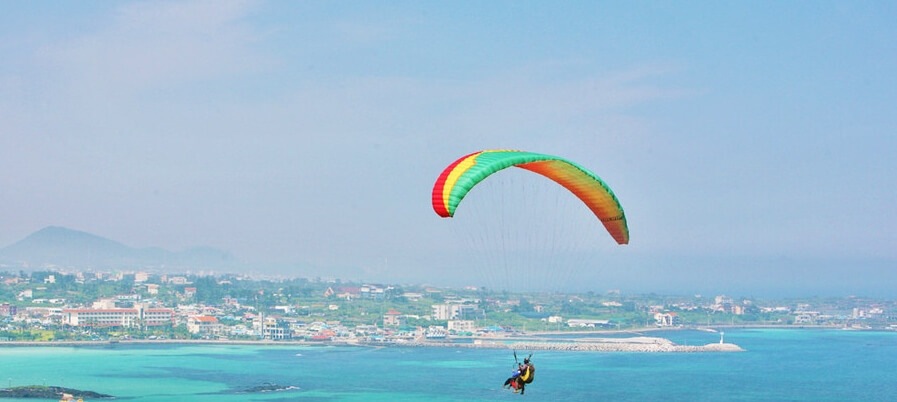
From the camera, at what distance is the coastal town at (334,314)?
78062mm

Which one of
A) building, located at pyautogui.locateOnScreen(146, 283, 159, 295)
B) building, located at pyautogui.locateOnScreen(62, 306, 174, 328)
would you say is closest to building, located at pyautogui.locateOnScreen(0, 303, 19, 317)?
building, located at pyautogui.locateOnScreen(62, 306, 174, 328)

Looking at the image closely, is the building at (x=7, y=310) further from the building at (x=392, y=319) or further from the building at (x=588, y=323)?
the building at (x=588, y=323)

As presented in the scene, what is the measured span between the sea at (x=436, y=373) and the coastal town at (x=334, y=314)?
6.13 metres

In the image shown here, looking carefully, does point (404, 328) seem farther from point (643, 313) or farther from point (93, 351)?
point (643, 313)

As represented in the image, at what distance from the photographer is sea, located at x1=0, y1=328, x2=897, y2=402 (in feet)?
149

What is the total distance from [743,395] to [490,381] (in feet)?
35.1

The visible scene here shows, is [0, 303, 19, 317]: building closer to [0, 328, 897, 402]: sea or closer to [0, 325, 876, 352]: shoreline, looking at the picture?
[0, 325, 876, 352]: shoreline

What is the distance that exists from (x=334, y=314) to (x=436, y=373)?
1593 inches

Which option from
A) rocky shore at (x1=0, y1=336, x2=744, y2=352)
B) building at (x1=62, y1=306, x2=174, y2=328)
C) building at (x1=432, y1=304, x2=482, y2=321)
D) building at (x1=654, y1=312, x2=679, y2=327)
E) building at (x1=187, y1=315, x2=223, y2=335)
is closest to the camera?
rocky shore at (x1=0, y1=336, x2=744, y2=352)

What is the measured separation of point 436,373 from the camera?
53812 mm

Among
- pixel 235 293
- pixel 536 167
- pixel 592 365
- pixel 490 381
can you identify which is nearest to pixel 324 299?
pixel 235 293

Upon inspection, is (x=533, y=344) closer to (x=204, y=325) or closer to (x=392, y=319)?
(x=392, y=319)

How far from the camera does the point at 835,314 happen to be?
118 meters

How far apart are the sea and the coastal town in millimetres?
6133
